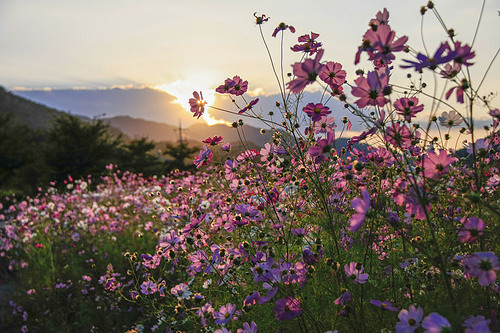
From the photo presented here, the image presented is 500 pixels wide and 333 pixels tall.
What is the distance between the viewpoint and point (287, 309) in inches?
54.1

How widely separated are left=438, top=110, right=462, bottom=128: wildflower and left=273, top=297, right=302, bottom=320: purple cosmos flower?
128 cm

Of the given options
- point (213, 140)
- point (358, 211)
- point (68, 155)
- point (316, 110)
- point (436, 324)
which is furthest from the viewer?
point (68, 155)

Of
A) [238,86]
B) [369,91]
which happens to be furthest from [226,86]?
[369,91]

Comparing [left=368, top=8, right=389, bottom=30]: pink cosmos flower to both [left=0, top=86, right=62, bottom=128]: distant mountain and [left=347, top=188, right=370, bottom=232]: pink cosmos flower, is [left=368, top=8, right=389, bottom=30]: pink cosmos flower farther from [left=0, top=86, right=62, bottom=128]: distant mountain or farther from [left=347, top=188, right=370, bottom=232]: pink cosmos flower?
[left=0, top=86, right=62, bottom=128]: distant mountain

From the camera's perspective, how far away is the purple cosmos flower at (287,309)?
136 cm

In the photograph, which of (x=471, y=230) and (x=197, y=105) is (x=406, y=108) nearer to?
(x=471, y=230)

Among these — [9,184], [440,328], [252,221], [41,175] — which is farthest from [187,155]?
[440,328]

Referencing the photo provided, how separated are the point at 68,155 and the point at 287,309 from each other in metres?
15.3

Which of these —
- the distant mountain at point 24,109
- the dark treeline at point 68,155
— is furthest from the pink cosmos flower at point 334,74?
the distant mountain at point 24,109

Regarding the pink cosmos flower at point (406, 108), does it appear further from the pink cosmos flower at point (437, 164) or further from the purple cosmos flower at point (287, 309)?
the purple cosmos flower at point (287, 309)

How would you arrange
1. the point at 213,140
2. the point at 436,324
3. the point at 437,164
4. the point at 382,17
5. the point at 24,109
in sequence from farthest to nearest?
the point at 24,109 → the point at 213,140 → the point at 382,17 → the point at 437,164 → the point at 436,324

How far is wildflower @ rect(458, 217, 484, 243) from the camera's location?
111 centimetres

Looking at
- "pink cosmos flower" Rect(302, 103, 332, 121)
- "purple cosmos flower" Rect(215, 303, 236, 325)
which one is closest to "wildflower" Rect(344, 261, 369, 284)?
"purple cosmos flower" Rect(215, 303, 236, 325)

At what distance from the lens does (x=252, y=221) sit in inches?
82.1
